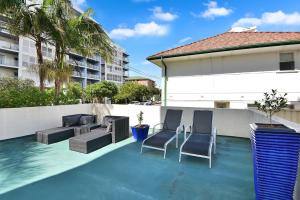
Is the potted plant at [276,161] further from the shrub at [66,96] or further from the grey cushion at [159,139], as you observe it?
the shrub at [66,96]

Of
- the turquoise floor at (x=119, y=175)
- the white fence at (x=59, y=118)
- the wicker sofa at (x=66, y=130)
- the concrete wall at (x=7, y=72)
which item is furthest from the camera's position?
the concrete wall at (x=7, y=72)

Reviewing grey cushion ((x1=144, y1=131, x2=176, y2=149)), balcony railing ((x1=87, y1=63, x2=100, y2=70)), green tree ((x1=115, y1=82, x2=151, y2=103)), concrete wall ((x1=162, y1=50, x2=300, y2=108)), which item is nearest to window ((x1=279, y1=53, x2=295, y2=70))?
concrete wall ((x1=162, y1=50, x2=300, y2=108))

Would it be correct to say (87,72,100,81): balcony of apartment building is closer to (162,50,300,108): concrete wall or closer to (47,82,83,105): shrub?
(47,82,83,105): shrub

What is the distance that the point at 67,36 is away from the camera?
8328 mm

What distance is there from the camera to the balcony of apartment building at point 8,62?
31.7 meters

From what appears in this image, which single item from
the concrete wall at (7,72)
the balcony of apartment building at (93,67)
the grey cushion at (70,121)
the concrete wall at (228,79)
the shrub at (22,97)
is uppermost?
the balcony of apartment building at (93,67)

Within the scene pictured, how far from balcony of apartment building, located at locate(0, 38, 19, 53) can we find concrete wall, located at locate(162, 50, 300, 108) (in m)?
34.4

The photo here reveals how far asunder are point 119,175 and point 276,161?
3093mm

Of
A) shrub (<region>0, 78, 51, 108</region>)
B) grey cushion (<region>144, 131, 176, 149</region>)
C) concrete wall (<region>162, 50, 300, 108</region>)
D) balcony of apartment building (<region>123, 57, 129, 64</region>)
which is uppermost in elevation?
balcony of apartment building (<region>123, 57, 129, 64</region>)

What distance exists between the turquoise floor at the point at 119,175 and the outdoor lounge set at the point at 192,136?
0.33m

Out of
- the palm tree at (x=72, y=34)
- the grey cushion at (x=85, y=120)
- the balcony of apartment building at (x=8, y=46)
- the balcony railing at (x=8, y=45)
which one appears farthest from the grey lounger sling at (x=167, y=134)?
the balcony railing at (x=8, y=45)

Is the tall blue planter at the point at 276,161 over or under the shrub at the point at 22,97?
under

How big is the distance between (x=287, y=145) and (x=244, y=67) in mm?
7328

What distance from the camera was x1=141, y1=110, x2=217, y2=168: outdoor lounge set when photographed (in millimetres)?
4879
